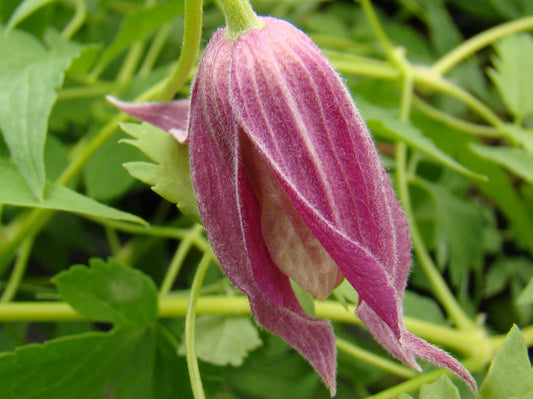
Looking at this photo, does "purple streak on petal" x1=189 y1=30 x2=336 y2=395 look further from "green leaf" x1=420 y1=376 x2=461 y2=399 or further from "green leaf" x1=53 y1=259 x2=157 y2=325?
"green leaf" x1=53 y1=259 x2=157 y2=325

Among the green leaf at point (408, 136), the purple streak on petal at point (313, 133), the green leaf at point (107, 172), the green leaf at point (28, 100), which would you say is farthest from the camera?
the green leaf at point (107, 172)

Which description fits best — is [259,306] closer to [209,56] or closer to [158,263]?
[209,56]

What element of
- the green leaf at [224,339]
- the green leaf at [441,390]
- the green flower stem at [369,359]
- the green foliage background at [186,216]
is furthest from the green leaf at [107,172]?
the green leaf at [441,390]

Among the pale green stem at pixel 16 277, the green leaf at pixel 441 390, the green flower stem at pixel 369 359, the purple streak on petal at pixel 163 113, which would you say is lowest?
the green flower stem at pixel 369 359

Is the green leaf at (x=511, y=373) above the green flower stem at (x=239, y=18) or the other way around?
the other way around

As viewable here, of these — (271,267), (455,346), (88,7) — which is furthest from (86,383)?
(88,7)

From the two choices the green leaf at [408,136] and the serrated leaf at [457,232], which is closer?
the green leaf at [408,136]

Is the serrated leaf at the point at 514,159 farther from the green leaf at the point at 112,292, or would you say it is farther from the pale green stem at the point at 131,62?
the pale green stem at the point at 131,62

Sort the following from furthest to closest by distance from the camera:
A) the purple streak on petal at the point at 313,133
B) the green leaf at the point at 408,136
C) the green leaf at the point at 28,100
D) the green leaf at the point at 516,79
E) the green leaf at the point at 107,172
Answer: the green leaf at the point at 516,79 < the green leaf at the point at 107,172 < the green leaf at the point at 408,136 < the green leaf at the point at 28,100 < the purple streak on petal at the point at 313,133
